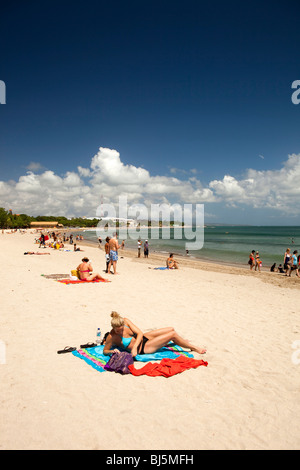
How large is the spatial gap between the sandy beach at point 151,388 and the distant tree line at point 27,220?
9701 centimetres

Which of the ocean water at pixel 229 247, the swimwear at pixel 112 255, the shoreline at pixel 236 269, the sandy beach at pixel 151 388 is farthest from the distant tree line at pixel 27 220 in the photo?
the sandy beach at pixel 151 388

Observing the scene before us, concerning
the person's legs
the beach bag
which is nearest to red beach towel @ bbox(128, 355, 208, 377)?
the beach bag

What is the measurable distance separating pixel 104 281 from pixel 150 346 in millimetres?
6458

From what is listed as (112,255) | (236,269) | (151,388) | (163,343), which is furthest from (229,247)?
(151,388)

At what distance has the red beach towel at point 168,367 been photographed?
13.2ft

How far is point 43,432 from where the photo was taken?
2.85 meters

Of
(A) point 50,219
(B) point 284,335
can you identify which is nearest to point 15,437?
(B) point 284,335

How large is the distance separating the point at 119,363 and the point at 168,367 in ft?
2.52

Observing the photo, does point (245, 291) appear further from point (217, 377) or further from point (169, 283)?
point (217, 377)

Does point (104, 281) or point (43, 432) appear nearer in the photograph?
point (43, 432)

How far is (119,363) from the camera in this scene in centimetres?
412

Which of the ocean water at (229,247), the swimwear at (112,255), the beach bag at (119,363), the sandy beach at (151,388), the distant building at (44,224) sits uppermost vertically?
the distant building at (44,224)

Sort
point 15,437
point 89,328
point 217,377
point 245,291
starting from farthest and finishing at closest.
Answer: point 245,291
point 89,328
point 217,377
point 15,437

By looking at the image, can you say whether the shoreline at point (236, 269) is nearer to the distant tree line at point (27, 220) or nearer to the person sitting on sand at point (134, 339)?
the person sitting on sand at point (134, 339)
